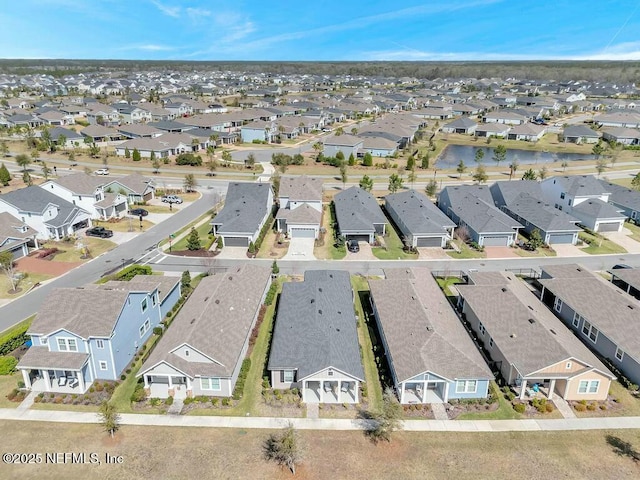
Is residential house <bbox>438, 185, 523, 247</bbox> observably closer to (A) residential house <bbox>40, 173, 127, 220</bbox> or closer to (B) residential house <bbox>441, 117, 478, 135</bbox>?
(A) residential house <bbox>40, 173, 127, 220</bbox>

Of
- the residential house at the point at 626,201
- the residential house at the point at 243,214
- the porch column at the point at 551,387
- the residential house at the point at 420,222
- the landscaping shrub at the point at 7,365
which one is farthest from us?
the residential house at the point at 626,201

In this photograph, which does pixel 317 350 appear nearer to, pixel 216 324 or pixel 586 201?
pixel 216 324

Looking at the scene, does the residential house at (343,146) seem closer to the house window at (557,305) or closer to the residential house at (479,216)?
the residential house at (479,216)

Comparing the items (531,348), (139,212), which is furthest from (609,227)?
(139,212)

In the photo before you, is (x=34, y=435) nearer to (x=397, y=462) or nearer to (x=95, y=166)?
(x=397, y=462)

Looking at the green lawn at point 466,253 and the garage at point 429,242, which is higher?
the garage at point 429,242

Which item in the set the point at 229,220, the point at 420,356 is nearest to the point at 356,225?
the point at 229,220

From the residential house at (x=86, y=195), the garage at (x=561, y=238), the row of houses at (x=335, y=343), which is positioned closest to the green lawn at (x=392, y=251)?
the row of houses at (x=335, y=343)
